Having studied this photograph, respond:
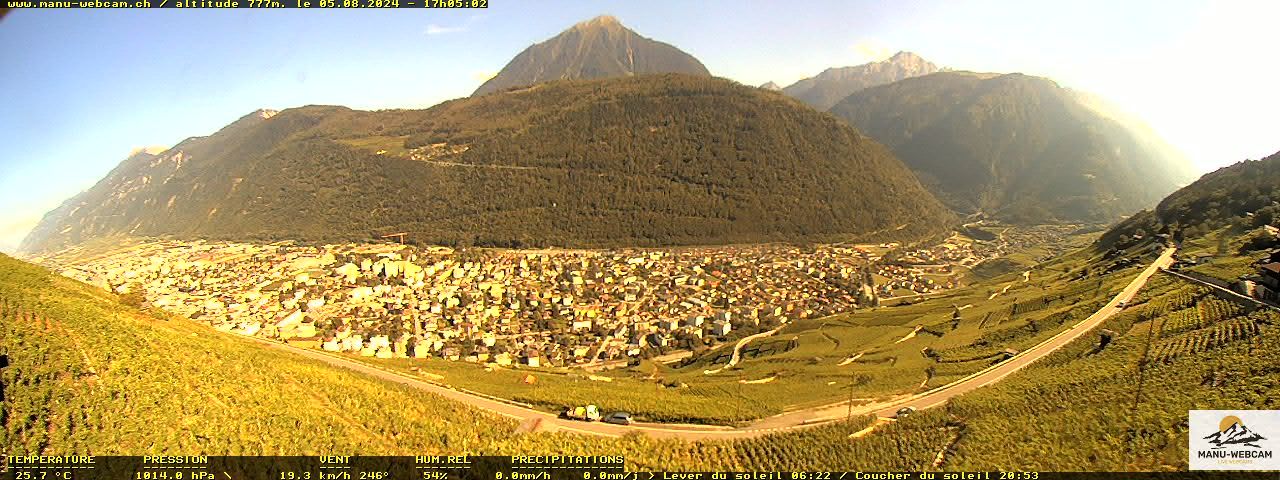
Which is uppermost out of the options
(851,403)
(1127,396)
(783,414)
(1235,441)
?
(1235,441)

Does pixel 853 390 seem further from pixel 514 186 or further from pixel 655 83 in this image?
pixel 655 83

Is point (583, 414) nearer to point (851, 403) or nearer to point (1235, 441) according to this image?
point (851, 403)

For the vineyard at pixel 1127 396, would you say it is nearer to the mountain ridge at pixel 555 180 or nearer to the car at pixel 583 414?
the car at pixel 583 414

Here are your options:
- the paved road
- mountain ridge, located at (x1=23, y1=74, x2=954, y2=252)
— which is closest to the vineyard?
the paved road

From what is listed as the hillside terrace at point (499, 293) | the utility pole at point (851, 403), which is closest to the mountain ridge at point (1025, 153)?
the hillside terrace at point (499, 293)

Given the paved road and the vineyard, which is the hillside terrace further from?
the vineyard

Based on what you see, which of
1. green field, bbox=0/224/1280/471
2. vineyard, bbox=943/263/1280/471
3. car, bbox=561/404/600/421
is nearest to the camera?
green field, bbox=0/224/1280/471

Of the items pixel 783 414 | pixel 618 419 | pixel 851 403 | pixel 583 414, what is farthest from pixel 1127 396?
pixel 583 414
